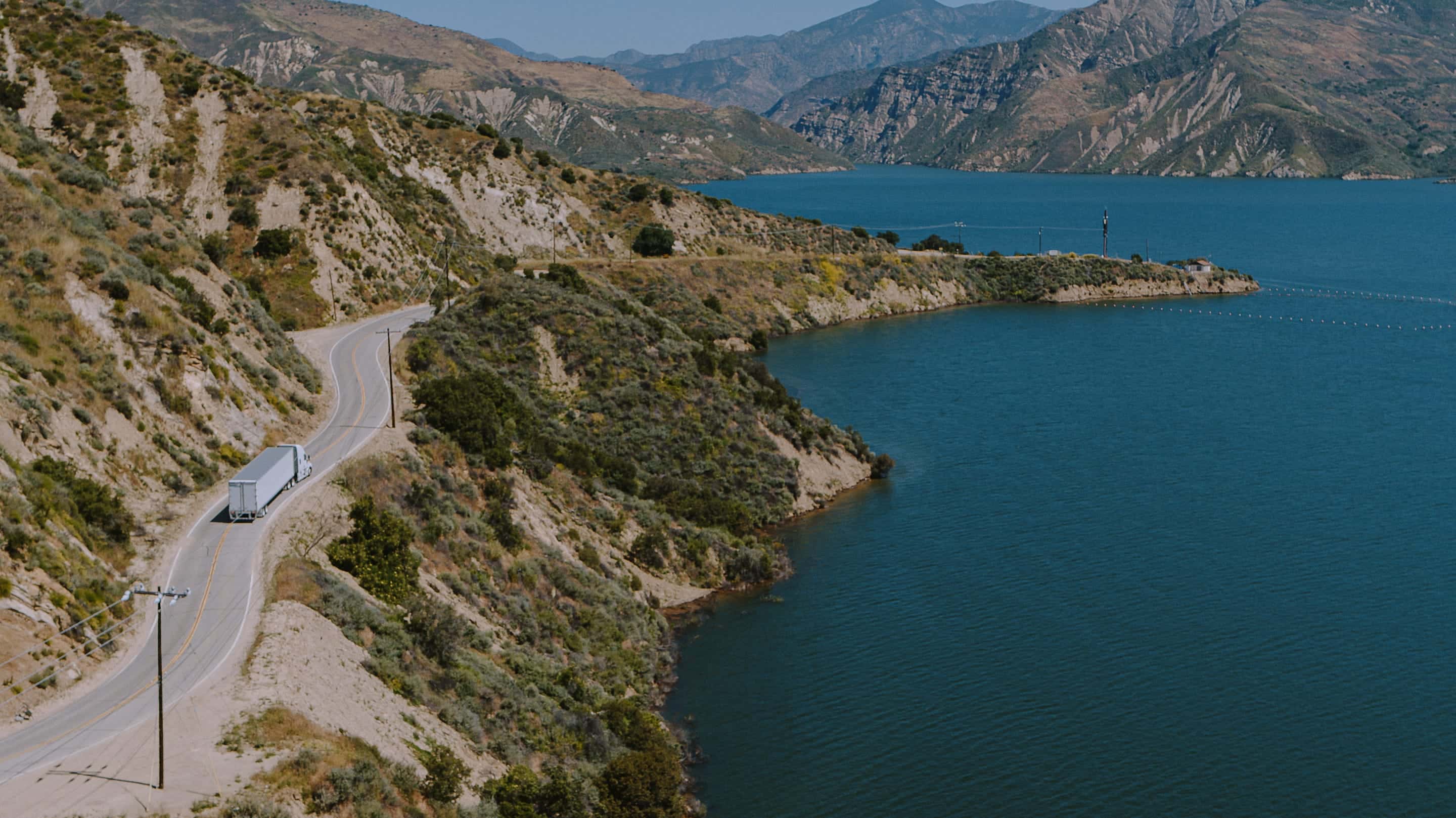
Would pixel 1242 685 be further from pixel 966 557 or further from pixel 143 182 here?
pixel 143 182

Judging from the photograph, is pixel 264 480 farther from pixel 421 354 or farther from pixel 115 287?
pixel 421 354

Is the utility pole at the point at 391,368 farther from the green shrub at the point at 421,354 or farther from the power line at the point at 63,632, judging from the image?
the power line at the point at 63,632

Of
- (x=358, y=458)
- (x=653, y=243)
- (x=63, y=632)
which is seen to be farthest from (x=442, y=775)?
(x=653, y=243)

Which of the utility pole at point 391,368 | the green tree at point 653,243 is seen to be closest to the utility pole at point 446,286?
the utility pole at point 391,368

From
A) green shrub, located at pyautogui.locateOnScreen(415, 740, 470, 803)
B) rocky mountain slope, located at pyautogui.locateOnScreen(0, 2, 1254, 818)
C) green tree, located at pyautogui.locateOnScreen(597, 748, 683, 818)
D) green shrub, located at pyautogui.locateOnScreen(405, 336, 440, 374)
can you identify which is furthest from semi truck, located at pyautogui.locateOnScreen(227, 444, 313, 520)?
green shrub, located at pyautogui.locateOnScreen(405, 336, 440, 374)

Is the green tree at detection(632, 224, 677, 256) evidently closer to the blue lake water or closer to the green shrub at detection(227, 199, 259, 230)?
the blue lake water

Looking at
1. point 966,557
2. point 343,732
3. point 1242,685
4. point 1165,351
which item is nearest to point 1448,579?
point 1242,685
